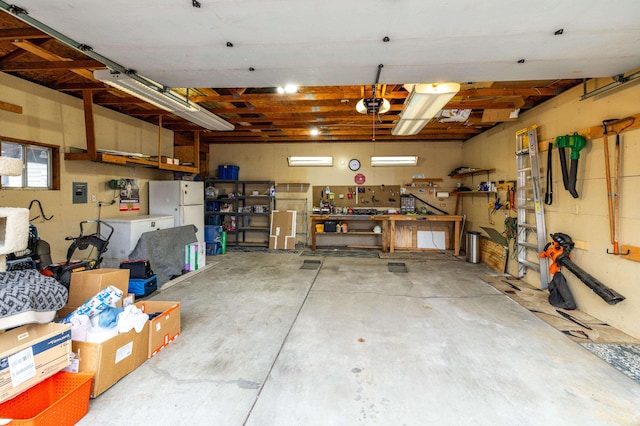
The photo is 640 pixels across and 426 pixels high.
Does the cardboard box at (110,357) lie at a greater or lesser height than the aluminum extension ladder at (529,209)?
lesser

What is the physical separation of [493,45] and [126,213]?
19.1ft

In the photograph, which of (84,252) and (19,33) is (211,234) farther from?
(19,33)

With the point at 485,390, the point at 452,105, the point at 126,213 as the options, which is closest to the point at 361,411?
the point at 485,390

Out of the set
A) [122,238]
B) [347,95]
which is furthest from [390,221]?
[122,238]

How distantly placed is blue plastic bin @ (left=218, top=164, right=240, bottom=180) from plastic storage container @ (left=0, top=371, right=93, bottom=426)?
6.04 meters

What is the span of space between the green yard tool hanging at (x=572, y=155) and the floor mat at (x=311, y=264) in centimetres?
386

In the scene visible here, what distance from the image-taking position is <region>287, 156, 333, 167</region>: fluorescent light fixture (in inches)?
301

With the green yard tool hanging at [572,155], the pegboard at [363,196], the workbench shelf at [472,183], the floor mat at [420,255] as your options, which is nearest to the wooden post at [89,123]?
the pegboard at [363,196]

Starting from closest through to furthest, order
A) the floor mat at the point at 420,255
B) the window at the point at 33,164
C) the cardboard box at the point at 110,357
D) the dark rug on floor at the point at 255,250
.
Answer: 1. the cardboard box at the point at 110,357
2. the window at the point at 33,164
3. the floor mat at the point at 420,255
4. the dark rug on floor at the point at 255,250

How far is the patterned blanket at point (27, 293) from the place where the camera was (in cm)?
159

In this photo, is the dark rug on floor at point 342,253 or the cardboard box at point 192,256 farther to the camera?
the dark rug on floor at point 342,253

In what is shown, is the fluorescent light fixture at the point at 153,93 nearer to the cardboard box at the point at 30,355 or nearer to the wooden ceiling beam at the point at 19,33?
the wooden ceiling beam at the point at 19,33

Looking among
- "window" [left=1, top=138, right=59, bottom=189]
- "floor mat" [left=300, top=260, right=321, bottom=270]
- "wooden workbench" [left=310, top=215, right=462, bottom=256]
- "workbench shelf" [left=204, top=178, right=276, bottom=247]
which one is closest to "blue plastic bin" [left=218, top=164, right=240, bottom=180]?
"workbench shelf" [left=204, top=178, right=276, bottom=247]

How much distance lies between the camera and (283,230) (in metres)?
7.52
